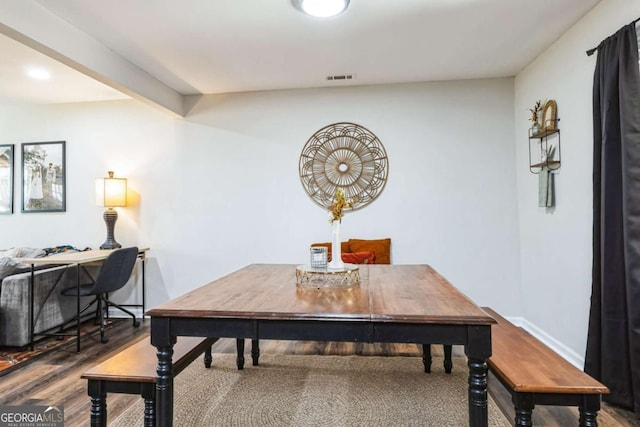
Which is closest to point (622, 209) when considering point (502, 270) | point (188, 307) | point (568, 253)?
point (568, 253)

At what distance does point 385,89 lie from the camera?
3.69 m

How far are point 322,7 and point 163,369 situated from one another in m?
2.16

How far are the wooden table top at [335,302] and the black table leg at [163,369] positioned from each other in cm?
5

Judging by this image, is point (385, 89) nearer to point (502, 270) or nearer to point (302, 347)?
point (502, 270)

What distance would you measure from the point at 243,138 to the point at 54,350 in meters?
2.62

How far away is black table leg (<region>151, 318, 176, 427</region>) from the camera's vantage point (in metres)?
1.42

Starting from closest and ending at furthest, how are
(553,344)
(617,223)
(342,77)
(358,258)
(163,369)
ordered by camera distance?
(163,369), (617,223), (553,344), (358,258), (342,77)

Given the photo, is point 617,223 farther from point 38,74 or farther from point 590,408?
point 38,74

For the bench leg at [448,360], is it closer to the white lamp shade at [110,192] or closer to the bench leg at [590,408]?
the bench leg at [590,408]

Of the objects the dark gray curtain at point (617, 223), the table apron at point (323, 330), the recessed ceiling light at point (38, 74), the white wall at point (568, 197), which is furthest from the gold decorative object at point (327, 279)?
the recessed ceiling light at point (38, 74)

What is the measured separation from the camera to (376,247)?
11.5 ft

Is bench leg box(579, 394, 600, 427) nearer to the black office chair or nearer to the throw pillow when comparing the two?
the black office chair

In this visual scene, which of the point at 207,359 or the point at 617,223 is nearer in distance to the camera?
the point at 617,223

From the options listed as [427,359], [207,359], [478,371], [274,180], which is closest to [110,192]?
[274,180]
